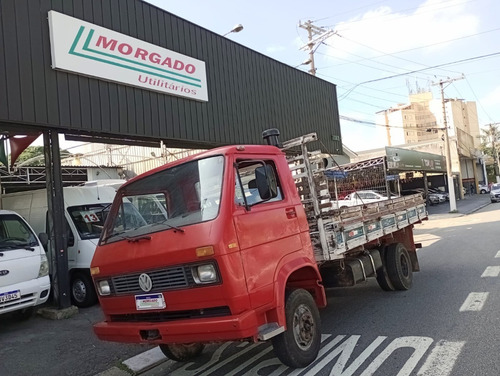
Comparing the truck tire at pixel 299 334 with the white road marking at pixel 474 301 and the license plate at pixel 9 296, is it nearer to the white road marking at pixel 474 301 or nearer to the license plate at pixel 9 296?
the white road marking at pixel 474 301

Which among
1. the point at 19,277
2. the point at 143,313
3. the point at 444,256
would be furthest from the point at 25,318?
the point at 444,256

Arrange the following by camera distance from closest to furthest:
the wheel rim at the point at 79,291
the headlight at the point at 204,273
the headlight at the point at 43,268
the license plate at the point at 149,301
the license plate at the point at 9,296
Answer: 1. the headlight at the point at 204,273
2. the license plate at the point at 149,301
3. the license plate at the point at 9,296
4. the headlight at the point at 43,268
5. the wheel rim at the point at 79,291

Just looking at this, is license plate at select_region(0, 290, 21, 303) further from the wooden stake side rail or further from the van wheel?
the wooden stake side rail

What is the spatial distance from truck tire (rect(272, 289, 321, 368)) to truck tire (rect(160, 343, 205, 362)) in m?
1.29

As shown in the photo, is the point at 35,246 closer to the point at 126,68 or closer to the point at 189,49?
the point at 126,68

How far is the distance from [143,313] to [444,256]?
9.28 m

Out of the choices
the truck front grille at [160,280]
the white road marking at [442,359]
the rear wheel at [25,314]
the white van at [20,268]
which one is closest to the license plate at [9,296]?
the white van at [20,268]

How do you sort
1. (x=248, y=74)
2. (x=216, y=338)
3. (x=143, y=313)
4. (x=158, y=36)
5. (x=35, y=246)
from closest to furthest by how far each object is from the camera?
(x=216, y=338) → (x=143, y=313) → (x=35, y=246) → (x=158, y=36) → (x=248, y=74)

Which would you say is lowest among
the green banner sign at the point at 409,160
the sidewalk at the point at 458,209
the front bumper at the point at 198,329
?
the sidewalk at the point at 458,209

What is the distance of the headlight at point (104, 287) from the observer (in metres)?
4.57

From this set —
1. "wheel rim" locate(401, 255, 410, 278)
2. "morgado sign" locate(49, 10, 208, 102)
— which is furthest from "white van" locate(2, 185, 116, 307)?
"wheel rim" locate(401, 255, 410, 278)

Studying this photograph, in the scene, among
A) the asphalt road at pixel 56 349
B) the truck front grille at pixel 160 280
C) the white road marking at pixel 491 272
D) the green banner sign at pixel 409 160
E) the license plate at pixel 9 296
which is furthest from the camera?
the green banner sign at pixel 409 160

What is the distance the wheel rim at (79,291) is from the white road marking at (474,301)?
671 cm

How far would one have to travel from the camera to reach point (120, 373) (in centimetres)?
509
